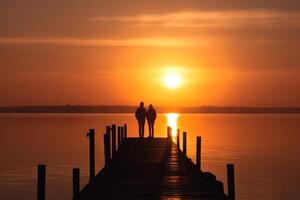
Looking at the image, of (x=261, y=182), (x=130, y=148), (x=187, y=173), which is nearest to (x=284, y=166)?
(x=261, y=182)

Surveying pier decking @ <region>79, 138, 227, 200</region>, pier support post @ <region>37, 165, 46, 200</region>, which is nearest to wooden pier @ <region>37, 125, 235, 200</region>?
pier decking @ <region>79, 138, 227, 200</region>

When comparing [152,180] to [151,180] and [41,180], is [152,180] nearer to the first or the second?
[151,180]

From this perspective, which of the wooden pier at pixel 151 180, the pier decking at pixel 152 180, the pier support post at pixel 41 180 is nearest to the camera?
the pier support post at pixel 41 180

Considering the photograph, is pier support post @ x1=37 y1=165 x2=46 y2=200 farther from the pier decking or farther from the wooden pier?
the pier decking

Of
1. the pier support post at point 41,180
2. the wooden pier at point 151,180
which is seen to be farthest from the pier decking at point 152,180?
the pier support post at point 41,180

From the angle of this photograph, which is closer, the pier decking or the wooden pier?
the wooden pier

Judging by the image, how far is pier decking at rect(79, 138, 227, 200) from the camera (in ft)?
53.9

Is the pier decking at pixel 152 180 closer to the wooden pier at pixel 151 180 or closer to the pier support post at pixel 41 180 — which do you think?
the wooden pier at pixel 151 180

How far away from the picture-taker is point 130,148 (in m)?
32.2

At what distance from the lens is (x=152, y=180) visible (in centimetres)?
1927

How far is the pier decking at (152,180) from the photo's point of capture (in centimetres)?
1644

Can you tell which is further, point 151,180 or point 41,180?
point 151,180

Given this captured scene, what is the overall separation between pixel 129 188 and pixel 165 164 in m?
6.73

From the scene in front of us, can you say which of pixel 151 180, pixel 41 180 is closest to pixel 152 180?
pixel 151 180
